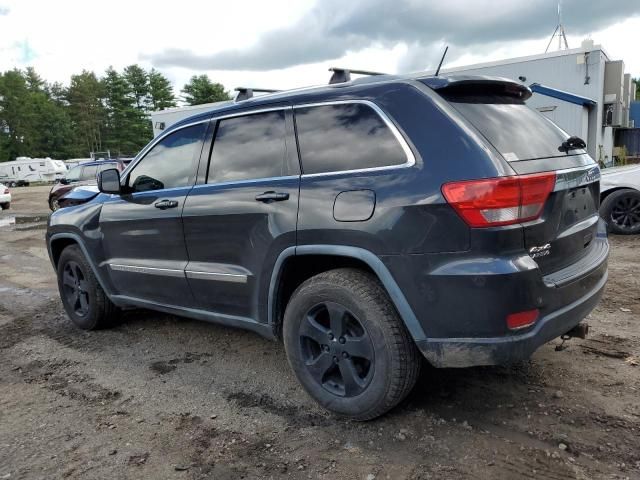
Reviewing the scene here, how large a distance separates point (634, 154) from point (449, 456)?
81.1 feet

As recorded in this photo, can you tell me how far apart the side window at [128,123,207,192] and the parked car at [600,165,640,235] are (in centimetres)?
656

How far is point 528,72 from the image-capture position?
16297mm

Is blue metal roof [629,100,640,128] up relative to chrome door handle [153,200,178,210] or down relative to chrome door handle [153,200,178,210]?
up

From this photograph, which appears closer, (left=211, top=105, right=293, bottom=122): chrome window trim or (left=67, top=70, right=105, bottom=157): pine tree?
(left=211, top=105, right=293, bottom=122): chrome window trim

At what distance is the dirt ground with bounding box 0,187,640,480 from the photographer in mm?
2635

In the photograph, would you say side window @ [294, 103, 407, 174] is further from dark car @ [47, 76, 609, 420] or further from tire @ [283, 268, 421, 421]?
tire @ [283, 268, 421, 421]

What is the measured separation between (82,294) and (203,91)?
209 feet

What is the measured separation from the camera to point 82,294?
500 cm

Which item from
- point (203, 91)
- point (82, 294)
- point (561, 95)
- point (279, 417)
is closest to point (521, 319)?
point (279, 417)

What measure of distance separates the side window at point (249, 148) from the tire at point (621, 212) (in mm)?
6567

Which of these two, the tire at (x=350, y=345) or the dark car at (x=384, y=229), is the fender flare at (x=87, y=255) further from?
the tire at (x=350, y=345)

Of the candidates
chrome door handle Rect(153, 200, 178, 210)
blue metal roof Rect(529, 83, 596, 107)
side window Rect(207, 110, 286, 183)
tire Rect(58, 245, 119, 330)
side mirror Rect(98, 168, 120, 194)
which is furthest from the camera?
blue metal roof Rect(529, 83, 596, 107)

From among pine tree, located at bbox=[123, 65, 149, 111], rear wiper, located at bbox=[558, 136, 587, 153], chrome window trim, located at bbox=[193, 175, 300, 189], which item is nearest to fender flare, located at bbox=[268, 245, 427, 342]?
chrome window trim, located at bbox=[193, 175, 300, 189]

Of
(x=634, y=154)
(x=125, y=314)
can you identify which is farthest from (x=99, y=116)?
(x=125, y=314)
